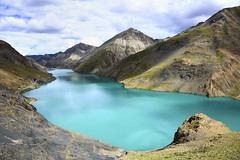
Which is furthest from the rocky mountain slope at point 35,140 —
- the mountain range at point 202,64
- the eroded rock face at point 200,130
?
the mountain range at point 202,64

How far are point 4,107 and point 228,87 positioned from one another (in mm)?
66762

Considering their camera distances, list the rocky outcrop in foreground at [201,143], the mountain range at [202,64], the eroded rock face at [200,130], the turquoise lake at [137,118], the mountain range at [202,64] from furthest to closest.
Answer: the mountain range at [202,64] → the mountain range at [202,64] → the turquoise lake at [137,118] → the eroded rock face at [200,130] → the rocky outcrop in foreground at [201,143]

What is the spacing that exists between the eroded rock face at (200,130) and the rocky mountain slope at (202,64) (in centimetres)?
4079

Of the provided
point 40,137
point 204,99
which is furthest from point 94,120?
point 204,99

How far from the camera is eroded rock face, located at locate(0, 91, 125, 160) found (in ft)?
54.6

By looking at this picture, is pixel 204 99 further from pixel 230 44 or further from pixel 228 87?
pixel 230 44

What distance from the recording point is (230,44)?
86062 millimetres

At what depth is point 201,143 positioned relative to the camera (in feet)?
65.0

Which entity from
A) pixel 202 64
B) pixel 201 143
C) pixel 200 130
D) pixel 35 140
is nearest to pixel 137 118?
pixel 200 130

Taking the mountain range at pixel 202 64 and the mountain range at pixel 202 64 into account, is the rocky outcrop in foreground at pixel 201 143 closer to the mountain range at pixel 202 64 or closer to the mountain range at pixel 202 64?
the mountain range at pixel 202 64

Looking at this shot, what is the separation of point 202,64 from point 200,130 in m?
57.3

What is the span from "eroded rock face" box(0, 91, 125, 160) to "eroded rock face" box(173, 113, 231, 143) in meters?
8.29

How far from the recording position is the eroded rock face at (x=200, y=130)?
2208cm

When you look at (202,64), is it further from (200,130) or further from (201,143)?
(201,143)
